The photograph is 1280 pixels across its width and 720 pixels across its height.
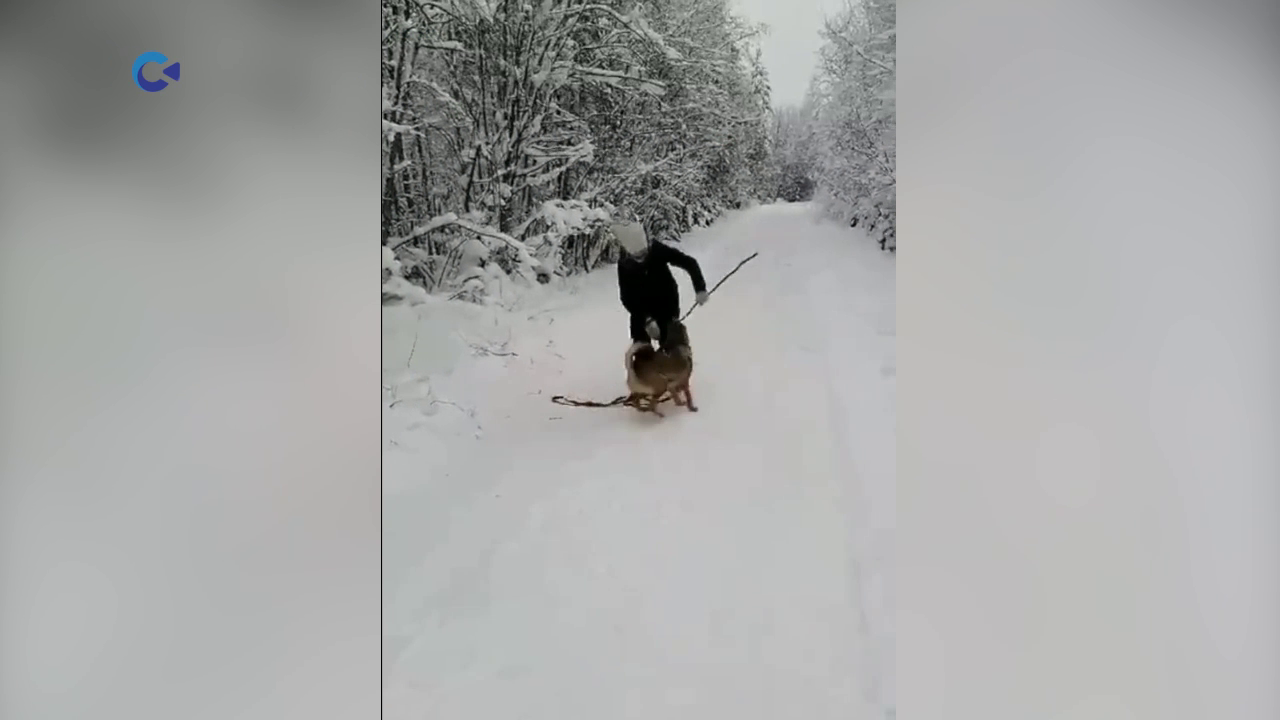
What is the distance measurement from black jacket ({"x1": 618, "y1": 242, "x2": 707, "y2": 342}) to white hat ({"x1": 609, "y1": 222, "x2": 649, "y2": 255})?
13 millimetres

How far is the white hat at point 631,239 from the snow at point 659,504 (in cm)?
9

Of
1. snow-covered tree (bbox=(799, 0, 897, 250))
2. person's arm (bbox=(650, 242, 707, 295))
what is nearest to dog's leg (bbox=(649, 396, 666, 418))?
person's arm (bbox=(650, 242, 707, 295))

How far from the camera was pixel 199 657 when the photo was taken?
167 cm

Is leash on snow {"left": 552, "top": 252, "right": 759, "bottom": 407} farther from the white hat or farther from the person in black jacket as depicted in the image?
the white hat

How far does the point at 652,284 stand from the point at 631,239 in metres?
0.10

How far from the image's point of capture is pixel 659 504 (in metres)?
1.63

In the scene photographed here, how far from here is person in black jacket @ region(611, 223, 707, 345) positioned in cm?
165

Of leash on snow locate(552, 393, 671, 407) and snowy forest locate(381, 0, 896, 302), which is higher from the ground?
snowy forest locate(381, 0, 896, 302)

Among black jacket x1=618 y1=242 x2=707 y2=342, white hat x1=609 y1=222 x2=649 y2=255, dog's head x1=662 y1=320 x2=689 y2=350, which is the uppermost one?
white hat x1=609 y1=222 x2=649 y2=255

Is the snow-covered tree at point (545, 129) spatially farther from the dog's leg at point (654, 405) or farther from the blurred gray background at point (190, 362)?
the dog's leg at point (654, 405)

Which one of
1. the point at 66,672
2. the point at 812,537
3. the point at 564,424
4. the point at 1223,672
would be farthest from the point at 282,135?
the point at 1223,672

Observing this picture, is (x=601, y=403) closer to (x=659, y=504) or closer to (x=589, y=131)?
(x=659, y=504)

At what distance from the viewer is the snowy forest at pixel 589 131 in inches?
63.9

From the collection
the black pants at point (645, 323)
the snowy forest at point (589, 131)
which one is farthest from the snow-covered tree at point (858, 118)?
the black pants at point (645, 323)
